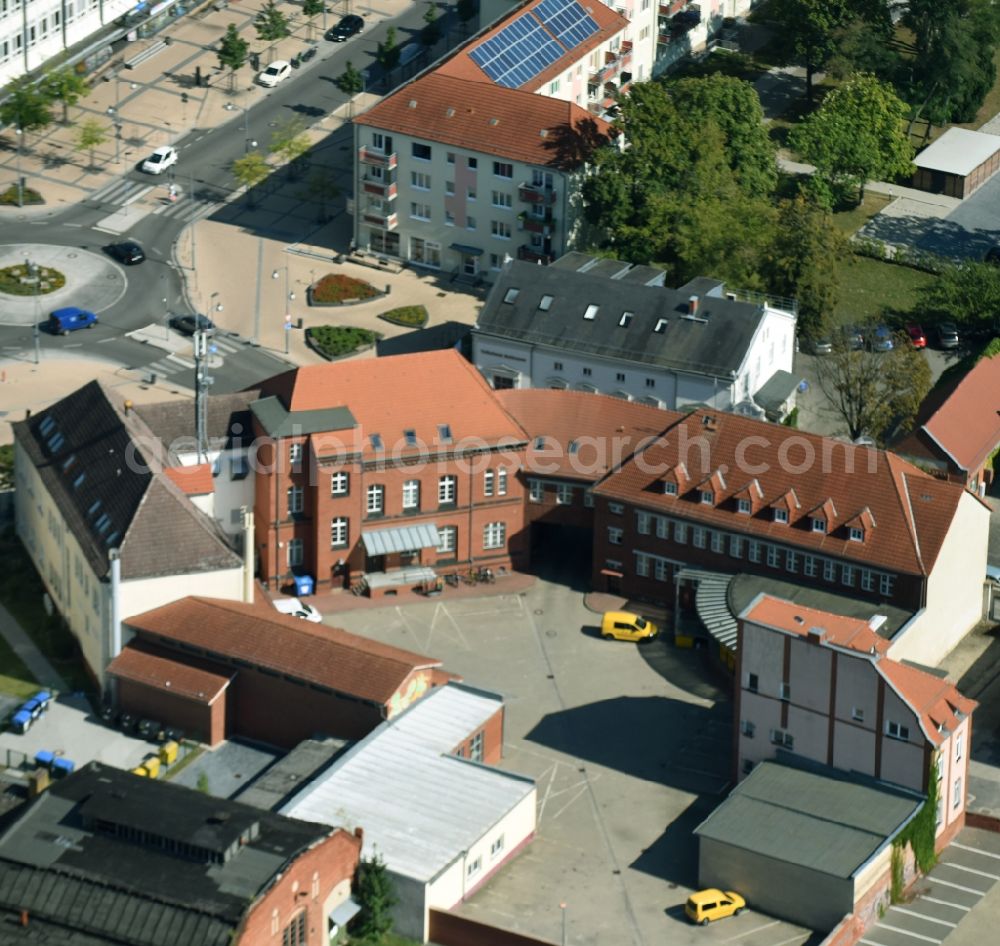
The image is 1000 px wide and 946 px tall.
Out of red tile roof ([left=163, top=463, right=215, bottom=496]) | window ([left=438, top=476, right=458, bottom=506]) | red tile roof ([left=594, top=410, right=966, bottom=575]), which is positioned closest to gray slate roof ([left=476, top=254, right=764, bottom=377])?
red tile roof ([left=594, top=410, right=966, bottom=575])

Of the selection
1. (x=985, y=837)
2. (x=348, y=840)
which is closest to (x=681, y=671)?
(x=985, y=837)

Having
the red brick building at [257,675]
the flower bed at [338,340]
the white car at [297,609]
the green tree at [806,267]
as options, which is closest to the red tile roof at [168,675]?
the red brick building at [257,675]

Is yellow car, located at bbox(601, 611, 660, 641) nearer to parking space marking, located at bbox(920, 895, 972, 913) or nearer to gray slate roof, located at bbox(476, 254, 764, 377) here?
gray slate roof, located at bbox(476, 254, 764, 377)

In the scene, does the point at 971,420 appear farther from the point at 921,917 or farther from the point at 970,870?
the point at 921,917

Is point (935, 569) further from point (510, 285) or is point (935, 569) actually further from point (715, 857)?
point (510, 285)

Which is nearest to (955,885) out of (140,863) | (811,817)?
(811,817)
